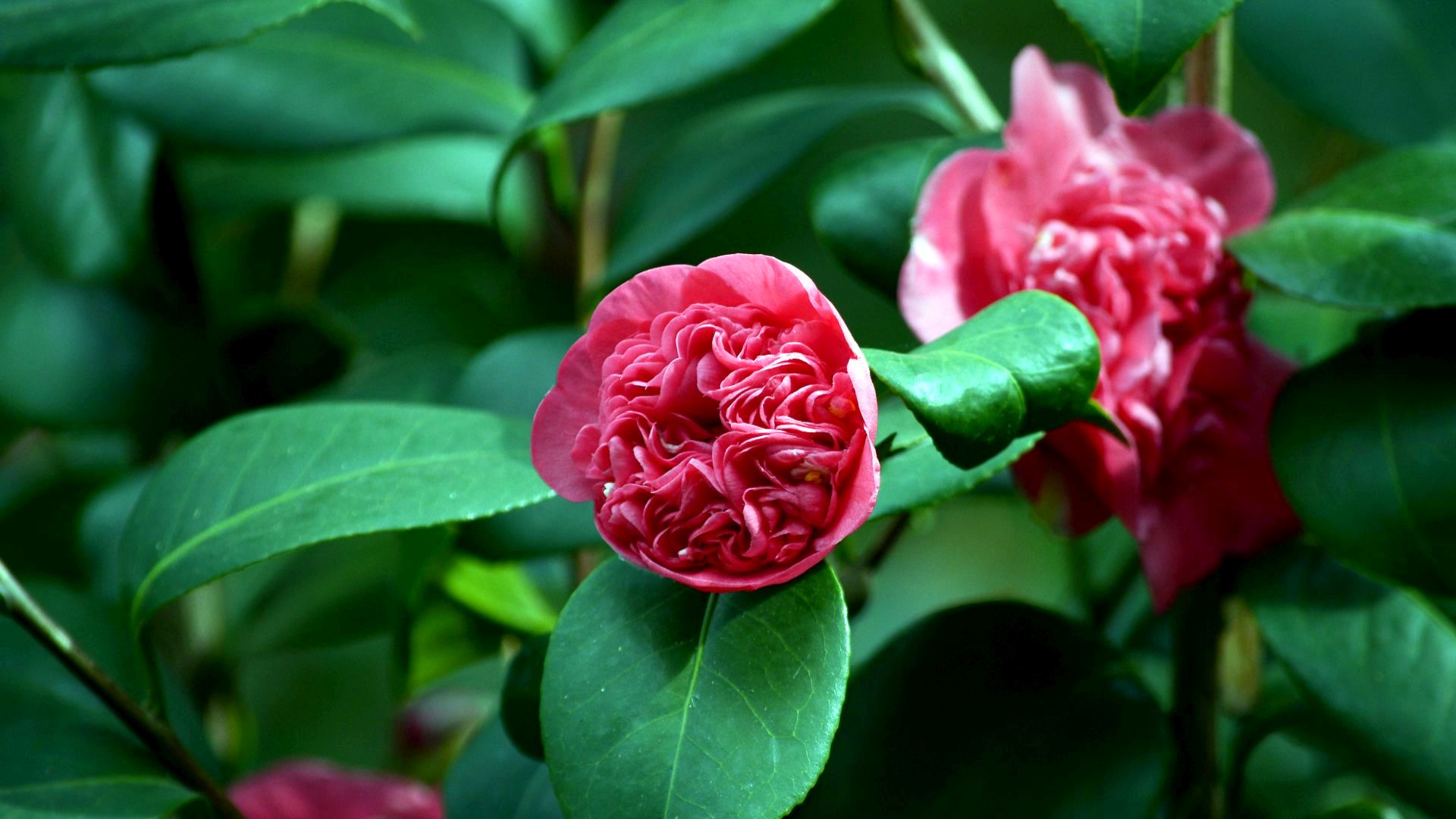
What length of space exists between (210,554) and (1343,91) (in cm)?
70

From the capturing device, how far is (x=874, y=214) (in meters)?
0.58

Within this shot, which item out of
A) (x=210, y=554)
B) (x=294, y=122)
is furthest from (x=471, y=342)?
(x=210, y=554)

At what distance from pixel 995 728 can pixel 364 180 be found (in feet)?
2.10

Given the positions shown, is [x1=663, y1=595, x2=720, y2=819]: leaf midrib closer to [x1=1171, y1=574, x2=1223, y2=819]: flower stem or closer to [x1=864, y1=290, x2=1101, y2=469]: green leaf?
[x1=864, y1=290, x2=1101, y2=469]: green leaf


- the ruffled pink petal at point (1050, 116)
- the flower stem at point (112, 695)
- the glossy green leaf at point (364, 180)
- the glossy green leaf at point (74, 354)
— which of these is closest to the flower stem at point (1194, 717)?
the ruffled pink petal at point (1050, 116)

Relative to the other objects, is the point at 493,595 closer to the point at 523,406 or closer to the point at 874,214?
the point at 523,406

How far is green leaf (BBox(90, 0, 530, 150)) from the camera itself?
30.2 inches

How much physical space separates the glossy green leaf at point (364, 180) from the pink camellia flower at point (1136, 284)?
50 centimetres

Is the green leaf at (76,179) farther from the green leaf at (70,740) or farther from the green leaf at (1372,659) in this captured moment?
the green leaf at (1372,659)

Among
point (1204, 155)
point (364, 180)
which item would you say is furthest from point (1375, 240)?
point (364, 180)

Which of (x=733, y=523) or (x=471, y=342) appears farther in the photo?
(x=471, y=342)

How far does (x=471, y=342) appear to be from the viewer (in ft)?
3.39

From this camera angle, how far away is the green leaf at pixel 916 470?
0.45 meters

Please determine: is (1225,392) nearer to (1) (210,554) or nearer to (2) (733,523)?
(2) (733,523)
